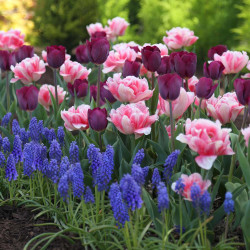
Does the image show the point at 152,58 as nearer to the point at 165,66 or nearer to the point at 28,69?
the point at 165,66

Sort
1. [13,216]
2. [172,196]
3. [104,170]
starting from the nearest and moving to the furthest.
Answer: [104,170]
[172,196]
[13,216]

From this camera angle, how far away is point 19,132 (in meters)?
2.41

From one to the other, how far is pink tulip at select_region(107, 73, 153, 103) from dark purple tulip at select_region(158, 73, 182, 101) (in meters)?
0.24

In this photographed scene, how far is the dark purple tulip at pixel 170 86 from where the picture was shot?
1.95 metres

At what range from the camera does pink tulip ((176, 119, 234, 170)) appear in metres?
1.67

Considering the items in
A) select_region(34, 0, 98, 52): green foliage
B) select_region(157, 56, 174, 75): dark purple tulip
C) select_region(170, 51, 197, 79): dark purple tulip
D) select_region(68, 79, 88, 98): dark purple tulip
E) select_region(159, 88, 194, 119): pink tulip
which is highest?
select_region(170, 51, 197, 79): dark purple tulip

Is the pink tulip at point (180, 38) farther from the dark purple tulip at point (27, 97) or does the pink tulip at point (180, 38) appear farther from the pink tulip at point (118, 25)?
the dark purple tulip at point (27, 97)

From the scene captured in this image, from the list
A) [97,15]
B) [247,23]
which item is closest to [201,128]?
[247,23]

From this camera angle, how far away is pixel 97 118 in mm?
2174

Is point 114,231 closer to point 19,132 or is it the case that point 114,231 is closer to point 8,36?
point 19,132

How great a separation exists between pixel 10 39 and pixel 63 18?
11.6 feet

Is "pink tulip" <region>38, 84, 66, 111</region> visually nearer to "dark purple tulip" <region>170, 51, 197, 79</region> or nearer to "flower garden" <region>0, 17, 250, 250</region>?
"flower garden" <region>0, 17, 250, 250</region>

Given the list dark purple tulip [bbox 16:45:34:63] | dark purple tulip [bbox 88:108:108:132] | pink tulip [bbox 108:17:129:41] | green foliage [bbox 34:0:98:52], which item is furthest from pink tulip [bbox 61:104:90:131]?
green foliage [bbox 34:0:98:52]

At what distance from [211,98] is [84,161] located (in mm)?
670
